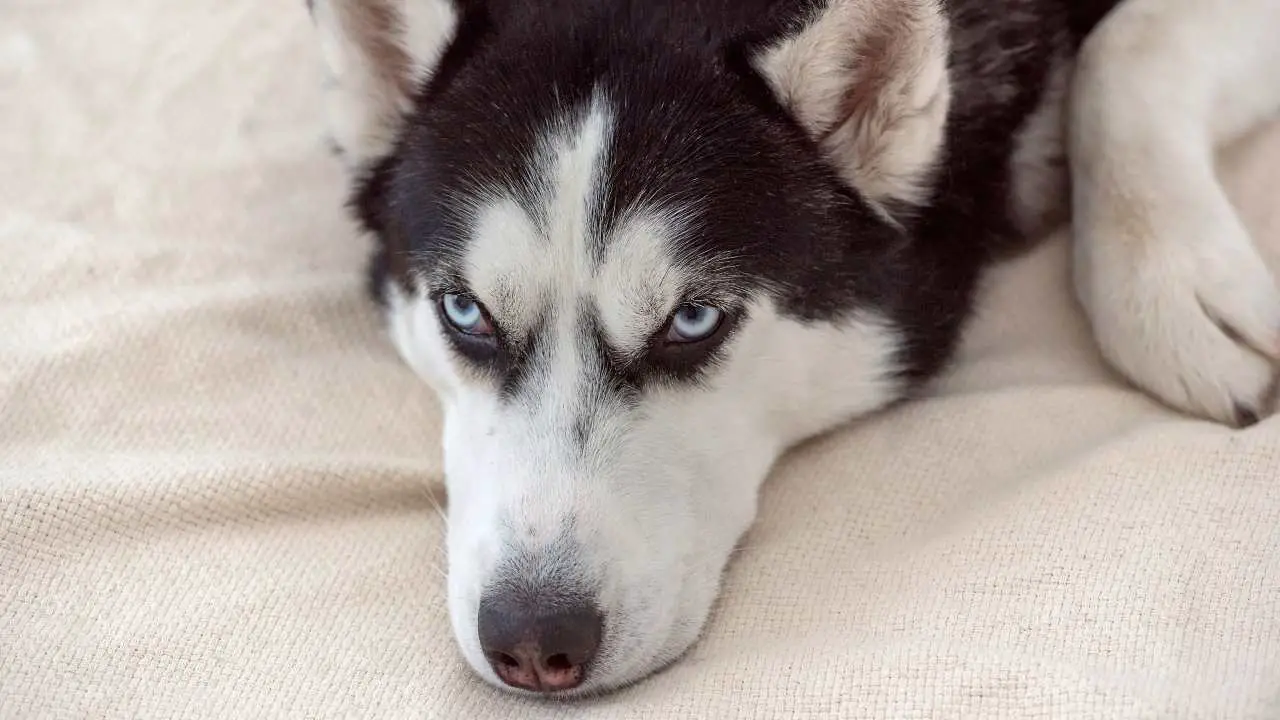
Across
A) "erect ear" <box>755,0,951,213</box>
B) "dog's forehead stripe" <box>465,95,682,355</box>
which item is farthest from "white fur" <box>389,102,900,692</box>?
"erect ear" <box>755,0,951,213</box>

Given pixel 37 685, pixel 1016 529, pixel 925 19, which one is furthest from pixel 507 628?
pixel 925 19

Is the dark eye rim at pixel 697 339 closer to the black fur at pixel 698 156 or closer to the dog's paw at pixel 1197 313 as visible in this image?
the black fur at pixel 698 156

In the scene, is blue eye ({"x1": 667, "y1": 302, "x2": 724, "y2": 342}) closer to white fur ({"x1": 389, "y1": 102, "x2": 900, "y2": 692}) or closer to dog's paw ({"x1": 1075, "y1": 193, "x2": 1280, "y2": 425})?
white fur ({"x1": 389, "y1": 102, "x2": 900, "y2": 692})

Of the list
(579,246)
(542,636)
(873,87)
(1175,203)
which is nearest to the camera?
(542,636)

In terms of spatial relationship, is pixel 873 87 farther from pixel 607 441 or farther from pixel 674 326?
pixel 607 441

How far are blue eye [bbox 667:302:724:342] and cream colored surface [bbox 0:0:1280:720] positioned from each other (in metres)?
0.33

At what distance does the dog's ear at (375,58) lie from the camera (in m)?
1.91

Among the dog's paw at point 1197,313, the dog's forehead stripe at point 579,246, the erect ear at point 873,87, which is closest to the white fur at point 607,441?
the dog's forehead stripe at point 579,246

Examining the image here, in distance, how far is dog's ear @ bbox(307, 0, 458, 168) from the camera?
75.3 inches

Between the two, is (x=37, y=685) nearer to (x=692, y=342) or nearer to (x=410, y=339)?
(x=410, y=339)

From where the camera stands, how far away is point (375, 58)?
201 cm

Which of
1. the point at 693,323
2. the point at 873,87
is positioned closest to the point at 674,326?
the point at 693,323

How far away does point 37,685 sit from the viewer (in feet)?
5.11

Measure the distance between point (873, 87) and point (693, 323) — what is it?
1.60 feet
